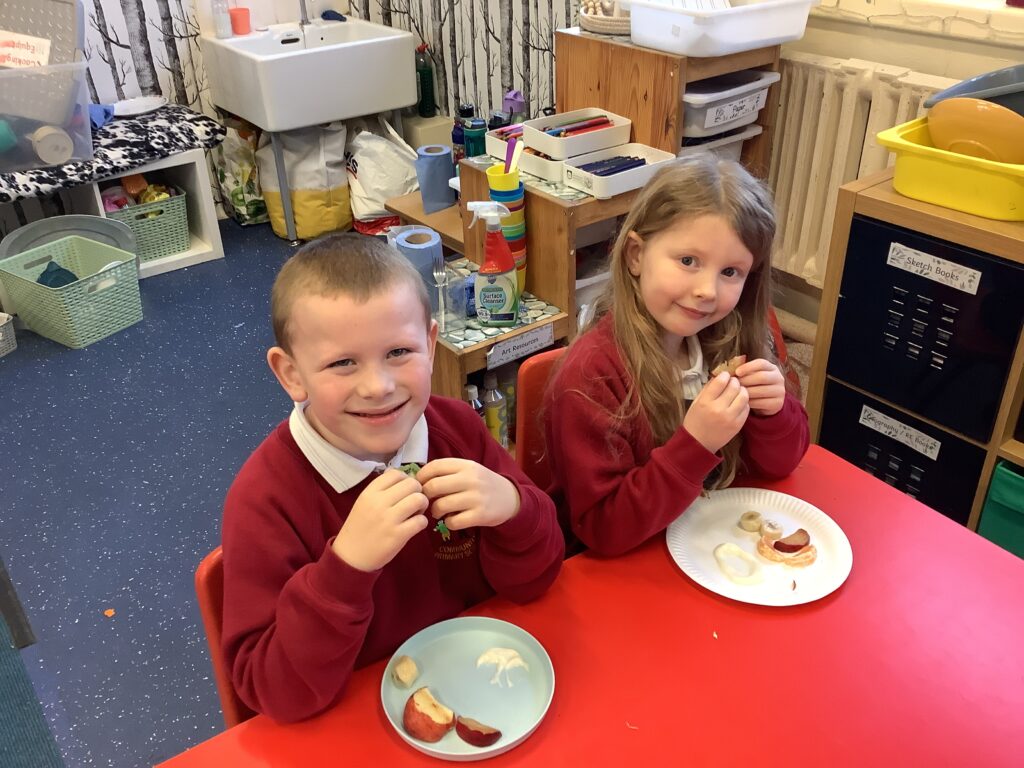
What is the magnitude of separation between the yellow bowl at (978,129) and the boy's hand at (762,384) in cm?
73

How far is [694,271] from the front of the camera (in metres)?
1.07

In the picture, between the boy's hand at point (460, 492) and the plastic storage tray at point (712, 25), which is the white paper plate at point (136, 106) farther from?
the boy's hand at point (460, 492)

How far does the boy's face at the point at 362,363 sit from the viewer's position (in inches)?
31.3

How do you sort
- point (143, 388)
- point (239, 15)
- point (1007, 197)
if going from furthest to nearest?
point (239, 15), point (143, 388), point (1007, 197)

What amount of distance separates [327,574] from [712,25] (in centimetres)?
160

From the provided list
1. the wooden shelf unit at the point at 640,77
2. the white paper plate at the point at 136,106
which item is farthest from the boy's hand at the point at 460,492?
the white paper plate at the point at 136,106

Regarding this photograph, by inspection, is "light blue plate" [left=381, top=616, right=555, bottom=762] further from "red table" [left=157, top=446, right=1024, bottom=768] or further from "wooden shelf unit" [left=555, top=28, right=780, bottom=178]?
"wooden shelf unit" [left=555, top=28, right=780, bottom=178]

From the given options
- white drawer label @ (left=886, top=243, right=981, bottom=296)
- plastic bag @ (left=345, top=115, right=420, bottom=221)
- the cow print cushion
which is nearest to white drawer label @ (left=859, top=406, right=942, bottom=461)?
white drawer label @ (left=886, top=243, right=981, bottom=296)

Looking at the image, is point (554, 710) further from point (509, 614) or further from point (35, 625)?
point (35, 625)

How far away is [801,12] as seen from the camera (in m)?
2.05

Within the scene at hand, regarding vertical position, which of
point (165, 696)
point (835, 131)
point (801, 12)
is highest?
point (801, 12)

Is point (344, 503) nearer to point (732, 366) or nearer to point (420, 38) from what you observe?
point (732, 366)

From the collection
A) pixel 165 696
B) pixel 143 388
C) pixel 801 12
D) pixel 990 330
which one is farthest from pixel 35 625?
pixel 801 12

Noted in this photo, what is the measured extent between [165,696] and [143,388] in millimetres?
1257
